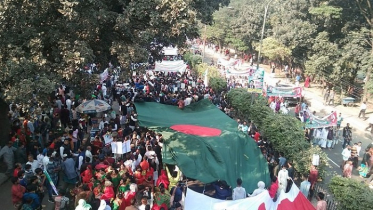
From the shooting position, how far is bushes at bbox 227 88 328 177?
1285 centimetres

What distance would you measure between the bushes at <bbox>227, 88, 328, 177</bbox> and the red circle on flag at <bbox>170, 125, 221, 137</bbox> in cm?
281

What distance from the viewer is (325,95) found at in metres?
30.4

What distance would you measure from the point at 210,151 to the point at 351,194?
14.3ft

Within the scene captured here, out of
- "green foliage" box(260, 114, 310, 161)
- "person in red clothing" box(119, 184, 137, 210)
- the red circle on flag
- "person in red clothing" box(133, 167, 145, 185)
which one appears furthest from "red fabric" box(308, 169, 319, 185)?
"person in red clothing" box(119, 184, 137, 210)

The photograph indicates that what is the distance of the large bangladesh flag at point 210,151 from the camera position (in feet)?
36.6

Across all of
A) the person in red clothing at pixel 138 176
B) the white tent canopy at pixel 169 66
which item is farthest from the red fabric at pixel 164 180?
the white tent canopy at pixel 169 66

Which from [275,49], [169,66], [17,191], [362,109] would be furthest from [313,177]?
[275,49]

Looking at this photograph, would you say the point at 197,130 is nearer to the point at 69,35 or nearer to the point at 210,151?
the point at 210,151

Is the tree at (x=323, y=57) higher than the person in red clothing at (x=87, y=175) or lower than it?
higher

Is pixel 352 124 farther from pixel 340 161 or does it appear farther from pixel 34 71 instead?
pixel 34 71

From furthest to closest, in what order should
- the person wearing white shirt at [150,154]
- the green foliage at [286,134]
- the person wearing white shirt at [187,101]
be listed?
the person wearing white shirt at [187,101] → the green foliage at [286,134] → the person wearing white shirt at [150,154]

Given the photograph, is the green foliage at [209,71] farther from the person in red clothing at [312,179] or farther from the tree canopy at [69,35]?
the person in red clothing at [312,179]

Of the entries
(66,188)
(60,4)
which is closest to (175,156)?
(66,188)

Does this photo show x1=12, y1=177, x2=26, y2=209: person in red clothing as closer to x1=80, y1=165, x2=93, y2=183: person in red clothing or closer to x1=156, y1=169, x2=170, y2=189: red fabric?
x1=80, y1=165, x2=93, y2=183: person in red clothing
